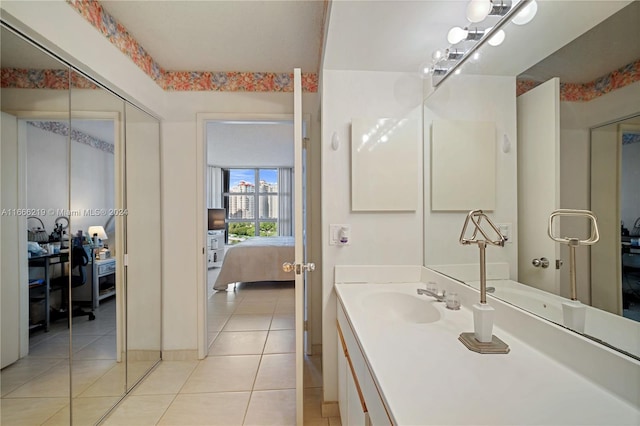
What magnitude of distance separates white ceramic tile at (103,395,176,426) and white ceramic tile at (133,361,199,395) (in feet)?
0.20

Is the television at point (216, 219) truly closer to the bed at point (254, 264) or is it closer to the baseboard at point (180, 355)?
the bed at point (254, 264)

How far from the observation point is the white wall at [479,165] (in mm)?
1060

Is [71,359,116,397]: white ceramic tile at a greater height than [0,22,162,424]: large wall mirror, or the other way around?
[0,22,162,424]: large wall mirror

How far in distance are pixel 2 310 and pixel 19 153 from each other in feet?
2.31

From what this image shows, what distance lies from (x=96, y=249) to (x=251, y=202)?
6.22 metres

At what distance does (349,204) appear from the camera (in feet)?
5.38

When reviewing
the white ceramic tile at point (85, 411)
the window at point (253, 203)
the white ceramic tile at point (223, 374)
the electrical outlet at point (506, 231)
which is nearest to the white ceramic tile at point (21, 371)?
the white ceramic tile at point (85, 411)

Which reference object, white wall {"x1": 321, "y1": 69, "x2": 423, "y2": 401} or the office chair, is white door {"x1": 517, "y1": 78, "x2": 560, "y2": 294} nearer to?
white wall {"x1": 321, "y1": 69, "x2": 423, "y2": 401}

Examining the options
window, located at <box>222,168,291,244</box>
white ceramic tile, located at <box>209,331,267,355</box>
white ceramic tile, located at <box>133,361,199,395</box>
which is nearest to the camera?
white ceramic tile, located at <box>133,361,199,395</box>

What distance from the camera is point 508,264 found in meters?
1.06

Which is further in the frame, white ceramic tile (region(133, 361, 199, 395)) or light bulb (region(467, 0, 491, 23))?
white ceramic tile (region(133, 361, 199, 395))

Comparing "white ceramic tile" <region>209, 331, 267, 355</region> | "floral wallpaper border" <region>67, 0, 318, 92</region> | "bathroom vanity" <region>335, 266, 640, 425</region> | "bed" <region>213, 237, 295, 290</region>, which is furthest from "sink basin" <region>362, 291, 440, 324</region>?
"bed" <region>213, 237, 295, 290</region>

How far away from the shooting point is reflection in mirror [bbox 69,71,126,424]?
4.85 ft

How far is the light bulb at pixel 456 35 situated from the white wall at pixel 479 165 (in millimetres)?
178
